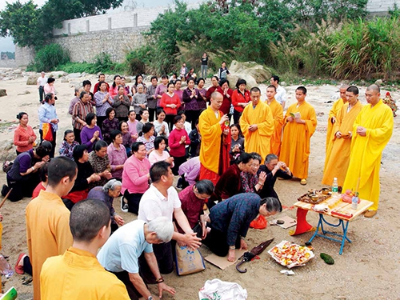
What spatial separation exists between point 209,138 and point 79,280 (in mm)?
4543

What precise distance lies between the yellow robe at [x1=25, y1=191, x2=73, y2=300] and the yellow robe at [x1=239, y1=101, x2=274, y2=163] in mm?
4530

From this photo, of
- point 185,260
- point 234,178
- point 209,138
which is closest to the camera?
point 185,260

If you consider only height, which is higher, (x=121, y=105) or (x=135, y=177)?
(x=121, y=105)

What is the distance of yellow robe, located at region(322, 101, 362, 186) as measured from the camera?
639cm

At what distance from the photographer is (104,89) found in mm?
8273

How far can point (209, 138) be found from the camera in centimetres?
632

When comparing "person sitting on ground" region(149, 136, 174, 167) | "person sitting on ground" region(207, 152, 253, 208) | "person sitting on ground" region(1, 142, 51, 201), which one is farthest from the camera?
"person sitting on ground" region(149, 136, 174, 167)

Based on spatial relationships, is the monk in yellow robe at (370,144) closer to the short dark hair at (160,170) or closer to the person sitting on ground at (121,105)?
the short dark hair at (160,170)

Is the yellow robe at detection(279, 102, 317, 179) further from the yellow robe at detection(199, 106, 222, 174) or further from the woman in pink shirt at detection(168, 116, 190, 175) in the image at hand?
the woman in pink shirt at detection(168, 116, 190, 175)

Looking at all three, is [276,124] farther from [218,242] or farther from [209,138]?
[218,242]

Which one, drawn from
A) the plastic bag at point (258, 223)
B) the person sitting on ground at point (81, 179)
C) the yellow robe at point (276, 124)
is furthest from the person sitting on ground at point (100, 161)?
the yellow robe at point (276, 124)

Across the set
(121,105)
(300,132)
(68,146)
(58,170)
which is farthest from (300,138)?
(58,170)

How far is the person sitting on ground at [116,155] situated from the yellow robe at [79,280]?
13.6 ft

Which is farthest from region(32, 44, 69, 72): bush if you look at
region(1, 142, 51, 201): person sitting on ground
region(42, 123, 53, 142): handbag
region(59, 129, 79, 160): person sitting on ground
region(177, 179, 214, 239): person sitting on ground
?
region(177, 179, 214, 239): person sitting on ground
